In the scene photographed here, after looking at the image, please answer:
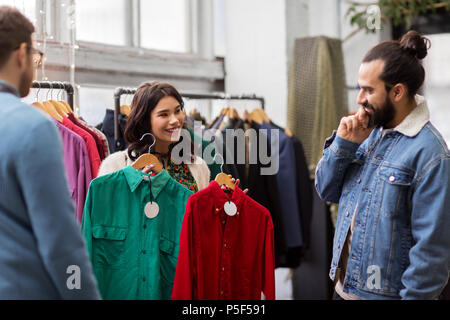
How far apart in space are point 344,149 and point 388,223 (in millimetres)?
279

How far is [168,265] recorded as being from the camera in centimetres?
192

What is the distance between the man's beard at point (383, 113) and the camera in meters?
1.76

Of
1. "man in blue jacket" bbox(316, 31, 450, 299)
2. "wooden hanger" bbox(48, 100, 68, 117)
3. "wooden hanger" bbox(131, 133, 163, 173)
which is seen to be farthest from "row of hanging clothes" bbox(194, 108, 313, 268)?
"man in blue jacket" bbox(316, 31, 450, 299)

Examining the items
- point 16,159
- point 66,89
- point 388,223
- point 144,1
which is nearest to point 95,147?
point 66,89

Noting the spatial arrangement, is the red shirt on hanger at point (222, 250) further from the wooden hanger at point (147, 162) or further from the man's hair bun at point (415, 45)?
the man's hair bun at point (415, 45)

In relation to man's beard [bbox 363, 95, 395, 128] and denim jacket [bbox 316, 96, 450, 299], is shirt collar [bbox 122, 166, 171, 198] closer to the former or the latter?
denim jacket [bbox 316, 96, 450, 299]

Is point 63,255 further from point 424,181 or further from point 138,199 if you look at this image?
point 424,181

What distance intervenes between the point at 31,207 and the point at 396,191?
1.06 metres

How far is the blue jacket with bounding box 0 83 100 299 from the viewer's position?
4.11ft

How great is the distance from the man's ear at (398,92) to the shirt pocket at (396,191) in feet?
0.76

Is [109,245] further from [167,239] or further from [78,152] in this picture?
[78,152]

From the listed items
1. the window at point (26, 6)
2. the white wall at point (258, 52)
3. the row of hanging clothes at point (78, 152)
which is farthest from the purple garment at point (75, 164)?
the white wall at point (258, 52)

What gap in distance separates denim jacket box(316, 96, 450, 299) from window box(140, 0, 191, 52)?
2331 millimetres

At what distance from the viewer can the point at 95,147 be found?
7.59 feet
